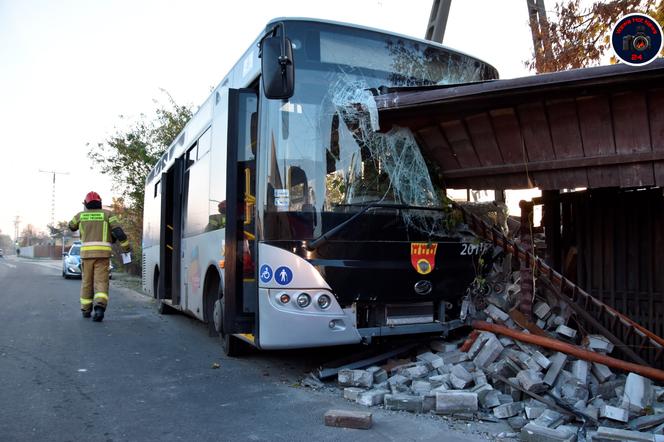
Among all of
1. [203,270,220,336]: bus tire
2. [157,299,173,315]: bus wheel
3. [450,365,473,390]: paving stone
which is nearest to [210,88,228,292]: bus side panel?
[203,270,220,336]: bus tire

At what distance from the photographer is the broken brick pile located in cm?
388

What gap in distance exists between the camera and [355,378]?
16.1 ft

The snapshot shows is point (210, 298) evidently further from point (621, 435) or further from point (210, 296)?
point (621, 435)

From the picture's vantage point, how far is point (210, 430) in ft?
13.3

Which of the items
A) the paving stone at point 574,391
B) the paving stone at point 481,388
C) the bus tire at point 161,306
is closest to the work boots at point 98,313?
the bus tire at point 161,306

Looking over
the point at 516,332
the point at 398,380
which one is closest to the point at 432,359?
the point at 398,380

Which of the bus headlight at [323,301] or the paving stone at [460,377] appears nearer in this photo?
the paving stone at [460,377]

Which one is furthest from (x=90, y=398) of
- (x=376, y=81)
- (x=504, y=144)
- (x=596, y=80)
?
(x=596, y=80)

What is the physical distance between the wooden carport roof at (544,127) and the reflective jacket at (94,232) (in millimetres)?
6007

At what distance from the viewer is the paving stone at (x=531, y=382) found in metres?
4.32

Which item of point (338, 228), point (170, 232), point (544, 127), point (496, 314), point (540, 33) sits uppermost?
point (540, 33)

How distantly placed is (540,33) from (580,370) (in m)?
6.76

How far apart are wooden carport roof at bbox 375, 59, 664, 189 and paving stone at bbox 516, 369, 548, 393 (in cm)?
153

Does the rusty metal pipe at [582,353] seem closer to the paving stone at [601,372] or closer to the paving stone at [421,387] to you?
the paving stone at [601,372]
